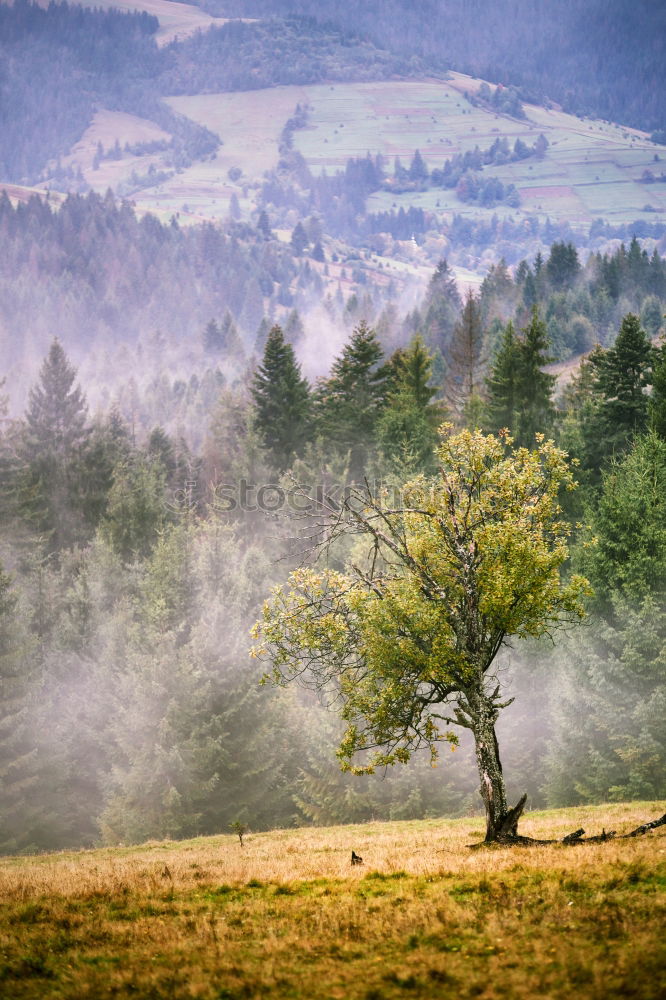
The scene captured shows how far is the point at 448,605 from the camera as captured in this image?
20.5 m

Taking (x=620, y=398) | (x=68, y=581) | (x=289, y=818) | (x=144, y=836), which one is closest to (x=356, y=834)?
(x=144, y=836)

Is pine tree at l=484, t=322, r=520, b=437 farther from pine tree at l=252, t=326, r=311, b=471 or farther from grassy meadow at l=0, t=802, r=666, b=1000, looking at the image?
grassy meadow at l=0, t=802, r=666, b=1000

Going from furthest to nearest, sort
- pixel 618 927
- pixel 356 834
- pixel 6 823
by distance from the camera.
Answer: pixel 6 823 < pixel 356 834 < pixel 618 927

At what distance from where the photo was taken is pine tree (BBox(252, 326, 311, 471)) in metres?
83.2

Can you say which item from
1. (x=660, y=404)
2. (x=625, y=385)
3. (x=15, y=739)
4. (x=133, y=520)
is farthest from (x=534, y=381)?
(x=15, y=739)

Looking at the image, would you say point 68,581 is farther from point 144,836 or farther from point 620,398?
point 620,398

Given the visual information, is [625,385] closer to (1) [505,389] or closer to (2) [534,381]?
(2) [534,381]

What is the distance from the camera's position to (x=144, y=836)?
1800 inches

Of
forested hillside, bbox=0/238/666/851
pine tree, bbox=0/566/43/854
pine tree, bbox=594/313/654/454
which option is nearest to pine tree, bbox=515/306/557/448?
forested hillside, bbox=0/238/666/851

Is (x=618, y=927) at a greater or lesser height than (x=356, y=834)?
greater

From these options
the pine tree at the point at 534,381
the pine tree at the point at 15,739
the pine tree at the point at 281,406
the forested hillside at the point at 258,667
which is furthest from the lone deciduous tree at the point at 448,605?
the pine tree at the point at 281,406

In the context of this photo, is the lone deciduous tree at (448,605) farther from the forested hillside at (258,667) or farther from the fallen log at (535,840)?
the forested hillside at (258,667)

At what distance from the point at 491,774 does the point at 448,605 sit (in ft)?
13.2

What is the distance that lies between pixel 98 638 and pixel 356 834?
4003 centimetres
